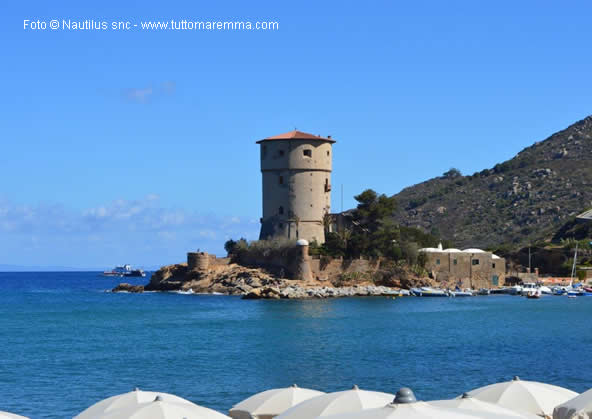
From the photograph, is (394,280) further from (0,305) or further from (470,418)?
(470,418)

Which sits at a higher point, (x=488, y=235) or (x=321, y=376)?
(x=488, y=235)

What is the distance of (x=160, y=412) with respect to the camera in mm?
10922

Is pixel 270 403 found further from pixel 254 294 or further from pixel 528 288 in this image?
pixel 528 288

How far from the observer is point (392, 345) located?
31234 millimetres

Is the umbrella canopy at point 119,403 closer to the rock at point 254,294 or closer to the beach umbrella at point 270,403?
the beach umbrella at point 270,403

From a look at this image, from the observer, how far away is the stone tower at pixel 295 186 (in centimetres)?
5806

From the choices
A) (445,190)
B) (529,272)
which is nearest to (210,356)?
(529,272)

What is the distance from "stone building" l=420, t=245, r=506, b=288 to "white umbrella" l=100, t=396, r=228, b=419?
50642mm

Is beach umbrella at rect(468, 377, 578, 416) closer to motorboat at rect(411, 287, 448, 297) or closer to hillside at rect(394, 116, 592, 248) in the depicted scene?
motorboat at rect(411, 287, 448, 297)

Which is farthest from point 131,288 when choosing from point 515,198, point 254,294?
point 515,198

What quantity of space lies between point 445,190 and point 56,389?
84.9 metres

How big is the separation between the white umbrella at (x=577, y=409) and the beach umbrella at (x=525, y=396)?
1709 mm

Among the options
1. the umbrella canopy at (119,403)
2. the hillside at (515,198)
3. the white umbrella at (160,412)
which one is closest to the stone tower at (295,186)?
the hillside at (515,198)

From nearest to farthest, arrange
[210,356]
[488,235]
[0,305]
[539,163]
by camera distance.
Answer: [210,356] < [0,305] < [488,235] < [539,163]
